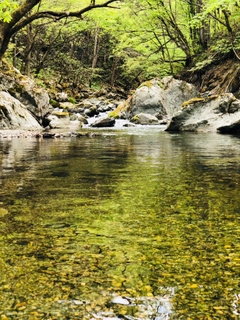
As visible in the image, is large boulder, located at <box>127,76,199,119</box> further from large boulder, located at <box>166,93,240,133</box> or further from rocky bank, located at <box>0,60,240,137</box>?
large boulder, located at <box>166,93,240,133</box>

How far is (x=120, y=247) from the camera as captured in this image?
2.32m

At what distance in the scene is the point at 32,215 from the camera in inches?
120

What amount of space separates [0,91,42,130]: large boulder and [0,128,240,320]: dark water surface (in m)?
9.99

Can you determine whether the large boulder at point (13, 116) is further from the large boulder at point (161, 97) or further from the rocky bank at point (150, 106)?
the large boulder at point (161, 97)

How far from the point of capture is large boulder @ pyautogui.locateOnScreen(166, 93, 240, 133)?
14.4 m

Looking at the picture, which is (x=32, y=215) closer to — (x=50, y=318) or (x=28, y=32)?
(x=50, y=318)

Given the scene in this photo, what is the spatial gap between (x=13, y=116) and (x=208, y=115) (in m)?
7.21

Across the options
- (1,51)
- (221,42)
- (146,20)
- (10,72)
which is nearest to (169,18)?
(146,20)

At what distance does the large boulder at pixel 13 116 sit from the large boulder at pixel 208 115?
17.7ft

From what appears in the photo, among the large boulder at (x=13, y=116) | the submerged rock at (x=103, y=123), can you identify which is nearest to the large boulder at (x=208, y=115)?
the submerged rock at (x=103, y=123)

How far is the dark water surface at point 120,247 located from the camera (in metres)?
1.65

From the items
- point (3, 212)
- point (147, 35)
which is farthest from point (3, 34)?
point (147, 35)

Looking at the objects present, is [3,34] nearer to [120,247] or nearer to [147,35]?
[120,247]

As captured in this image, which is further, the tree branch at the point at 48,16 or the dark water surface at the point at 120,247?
the tree branch at the point at 48,16
